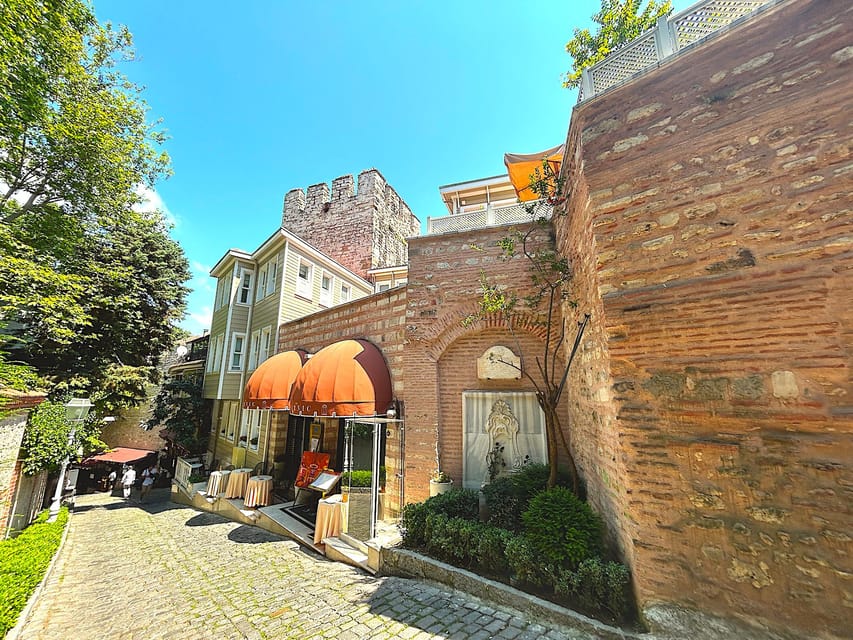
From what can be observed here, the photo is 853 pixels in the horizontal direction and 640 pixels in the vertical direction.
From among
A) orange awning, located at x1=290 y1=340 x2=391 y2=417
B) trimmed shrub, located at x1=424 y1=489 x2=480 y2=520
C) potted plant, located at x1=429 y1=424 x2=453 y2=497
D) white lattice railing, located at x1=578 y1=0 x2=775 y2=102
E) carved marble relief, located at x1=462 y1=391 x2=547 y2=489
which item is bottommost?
trimmed shrub, located at x1=424 y1=489 x2=480 y2=520

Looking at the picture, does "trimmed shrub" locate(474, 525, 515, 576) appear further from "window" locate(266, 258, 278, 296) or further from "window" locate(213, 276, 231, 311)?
"window" locate(213, 276, 231, 311)

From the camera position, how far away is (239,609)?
16.6 ft

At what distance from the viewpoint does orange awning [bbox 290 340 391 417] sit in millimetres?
7676

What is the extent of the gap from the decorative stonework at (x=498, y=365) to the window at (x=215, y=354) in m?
14.0

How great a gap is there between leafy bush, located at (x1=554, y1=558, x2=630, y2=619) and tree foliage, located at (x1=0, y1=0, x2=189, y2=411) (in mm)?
10288

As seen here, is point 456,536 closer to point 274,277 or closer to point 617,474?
point 617,474

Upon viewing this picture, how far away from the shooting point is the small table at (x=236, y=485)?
11.3 metres

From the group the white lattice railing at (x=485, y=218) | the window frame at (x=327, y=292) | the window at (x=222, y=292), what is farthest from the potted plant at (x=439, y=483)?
the window at (x=222, y=292)

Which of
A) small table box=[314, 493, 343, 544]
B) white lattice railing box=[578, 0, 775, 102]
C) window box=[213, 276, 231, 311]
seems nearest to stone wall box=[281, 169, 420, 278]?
window box=[213, 276, 231, 311]

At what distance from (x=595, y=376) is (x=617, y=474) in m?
1.29

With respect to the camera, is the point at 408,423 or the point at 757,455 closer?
the point at 757,455

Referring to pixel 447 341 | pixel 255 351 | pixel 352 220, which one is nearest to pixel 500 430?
pixel 447 341

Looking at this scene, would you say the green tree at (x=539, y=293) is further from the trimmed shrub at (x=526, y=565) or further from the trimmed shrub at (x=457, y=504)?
the trimmed shrub at (x=526, y=565)

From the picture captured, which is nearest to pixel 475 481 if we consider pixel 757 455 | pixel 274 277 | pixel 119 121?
pixel 757 455
